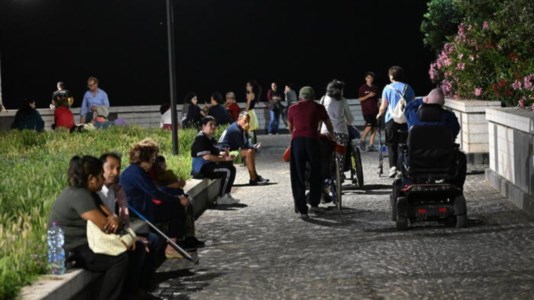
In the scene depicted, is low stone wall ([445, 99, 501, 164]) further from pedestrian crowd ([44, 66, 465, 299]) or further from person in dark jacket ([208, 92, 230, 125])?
person in dark jacket ([208, 92, 230, 125])

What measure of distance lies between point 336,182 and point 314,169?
449 millimetres

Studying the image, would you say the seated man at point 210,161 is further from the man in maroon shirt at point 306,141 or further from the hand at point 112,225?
the hand at point 112,225

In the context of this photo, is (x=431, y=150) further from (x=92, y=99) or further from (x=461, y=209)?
(x=92, y=99)

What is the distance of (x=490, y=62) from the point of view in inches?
1064

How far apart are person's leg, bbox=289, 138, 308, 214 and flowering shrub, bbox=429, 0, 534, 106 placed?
809cm

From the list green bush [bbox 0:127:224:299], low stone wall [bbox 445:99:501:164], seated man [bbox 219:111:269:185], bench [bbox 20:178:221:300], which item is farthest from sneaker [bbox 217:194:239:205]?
bench [bbox 20:178:221:300]

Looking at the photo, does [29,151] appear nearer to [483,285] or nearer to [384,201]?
[384,201]

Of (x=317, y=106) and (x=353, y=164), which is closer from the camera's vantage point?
(x=317, y=106)

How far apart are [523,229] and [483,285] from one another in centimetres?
371

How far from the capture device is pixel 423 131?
14750mm

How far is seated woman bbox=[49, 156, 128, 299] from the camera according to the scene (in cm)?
1024

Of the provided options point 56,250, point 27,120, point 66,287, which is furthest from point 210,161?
point 27,120

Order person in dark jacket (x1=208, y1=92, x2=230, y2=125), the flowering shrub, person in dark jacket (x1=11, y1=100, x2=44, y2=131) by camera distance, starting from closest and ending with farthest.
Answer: the flowering shrub
person in dark jacket (x1=208, y1=92, x2=230, y2=125)
person in dark jacket (x1=11, y1=100, x2=44, y2=131)

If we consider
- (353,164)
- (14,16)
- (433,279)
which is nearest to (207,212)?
(353,164)
